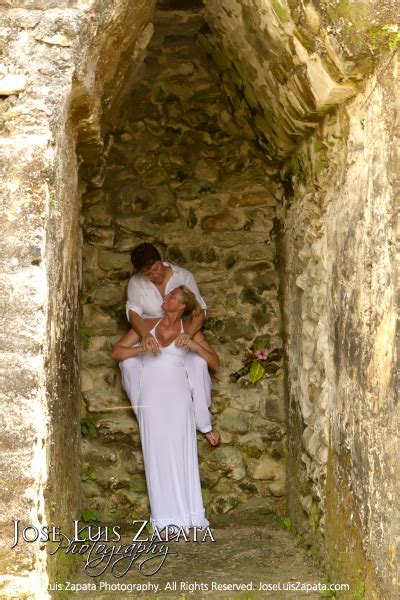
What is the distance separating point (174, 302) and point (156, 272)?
0.20 m

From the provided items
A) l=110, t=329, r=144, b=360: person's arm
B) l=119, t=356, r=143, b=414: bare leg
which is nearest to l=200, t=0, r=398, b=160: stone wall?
l=110, t=329, r=144, b=360: person's arm

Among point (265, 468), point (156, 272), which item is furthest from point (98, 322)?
point (265, 468)

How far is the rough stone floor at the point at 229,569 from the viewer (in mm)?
3975

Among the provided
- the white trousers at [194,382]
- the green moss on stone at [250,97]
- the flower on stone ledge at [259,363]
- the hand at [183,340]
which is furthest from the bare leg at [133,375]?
the green moss on stone at [250,97]

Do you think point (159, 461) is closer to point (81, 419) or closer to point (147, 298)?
point (81, 419)

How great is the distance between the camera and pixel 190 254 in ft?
17.8

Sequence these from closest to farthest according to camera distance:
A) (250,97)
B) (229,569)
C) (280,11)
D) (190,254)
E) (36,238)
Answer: (36,238) → (280,11) → (229,569) → (250,97) → (190,254)

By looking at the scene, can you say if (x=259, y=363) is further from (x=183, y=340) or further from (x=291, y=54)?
(x=291, y=54)

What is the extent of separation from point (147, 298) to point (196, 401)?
671 millimetres

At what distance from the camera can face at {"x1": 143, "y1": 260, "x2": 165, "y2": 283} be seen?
5070mm

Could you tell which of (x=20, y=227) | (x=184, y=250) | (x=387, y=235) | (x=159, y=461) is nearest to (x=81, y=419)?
(x=159, y=461)

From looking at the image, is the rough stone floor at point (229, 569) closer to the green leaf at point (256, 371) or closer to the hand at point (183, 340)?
the green leaf at point (256, 371)

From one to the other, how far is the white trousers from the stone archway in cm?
56

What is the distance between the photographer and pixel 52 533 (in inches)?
135
